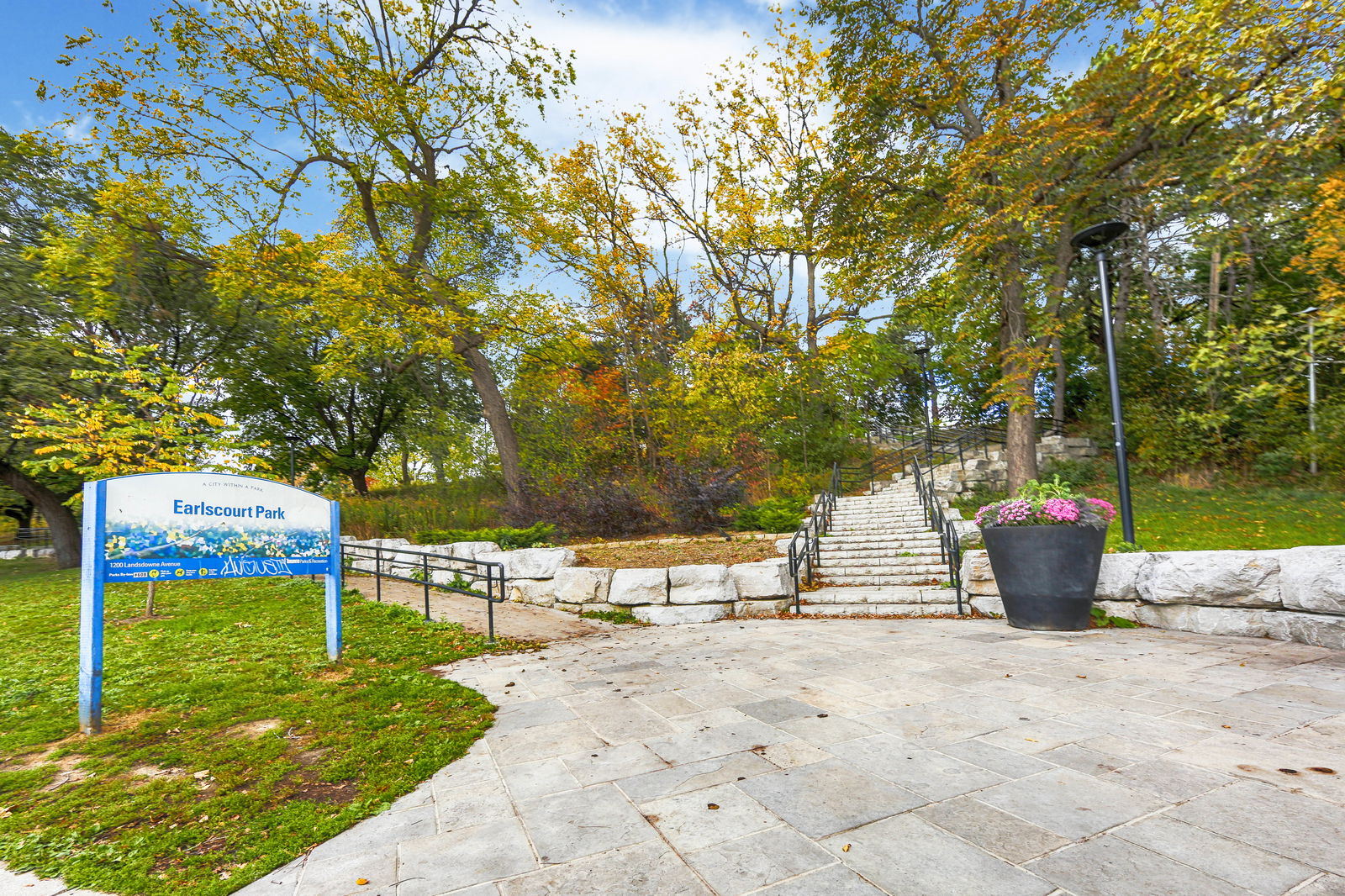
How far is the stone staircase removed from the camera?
711 centimetres

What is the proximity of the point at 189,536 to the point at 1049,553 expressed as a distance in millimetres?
7060

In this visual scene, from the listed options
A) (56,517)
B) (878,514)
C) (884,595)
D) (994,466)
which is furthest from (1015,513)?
(56,517)

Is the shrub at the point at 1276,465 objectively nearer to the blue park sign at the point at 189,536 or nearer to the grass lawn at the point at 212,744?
the grass lawn at the point at 212,744

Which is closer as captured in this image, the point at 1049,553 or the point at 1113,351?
the point at 1049,553

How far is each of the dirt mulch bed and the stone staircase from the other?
987 millimetres

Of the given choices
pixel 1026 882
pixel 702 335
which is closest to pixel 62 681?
pixel 1026 882

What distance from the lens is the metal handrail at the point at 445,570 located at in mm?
6254

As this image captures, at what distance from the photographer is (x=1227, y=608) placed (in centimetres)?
491

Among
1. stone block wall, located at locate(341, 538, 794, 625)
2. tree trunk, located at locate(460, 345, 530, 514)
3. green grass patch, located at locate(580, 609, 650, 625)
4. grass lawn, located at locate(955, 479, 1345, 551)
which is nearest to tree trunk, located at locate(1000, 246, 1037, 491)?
grass lawn, located at locate(955, 479, 1345, 551)

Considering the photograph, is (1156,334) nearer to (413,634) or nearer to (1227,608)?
(1227,608)

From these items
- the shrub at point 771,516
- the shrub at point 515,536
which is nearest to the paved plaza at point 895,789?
the shrub at point 771,516

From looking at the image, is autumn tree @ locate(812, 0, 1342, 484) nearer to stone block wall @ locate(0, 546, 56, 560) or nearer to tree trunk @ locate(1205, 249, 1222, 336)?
tree trunk @ locate(1205, 249, 1222, 336)

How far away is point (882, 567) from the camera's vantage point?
27.1 feet

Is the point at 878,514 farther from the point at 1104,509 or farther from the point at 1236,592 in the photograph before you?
the point at 1236,592
